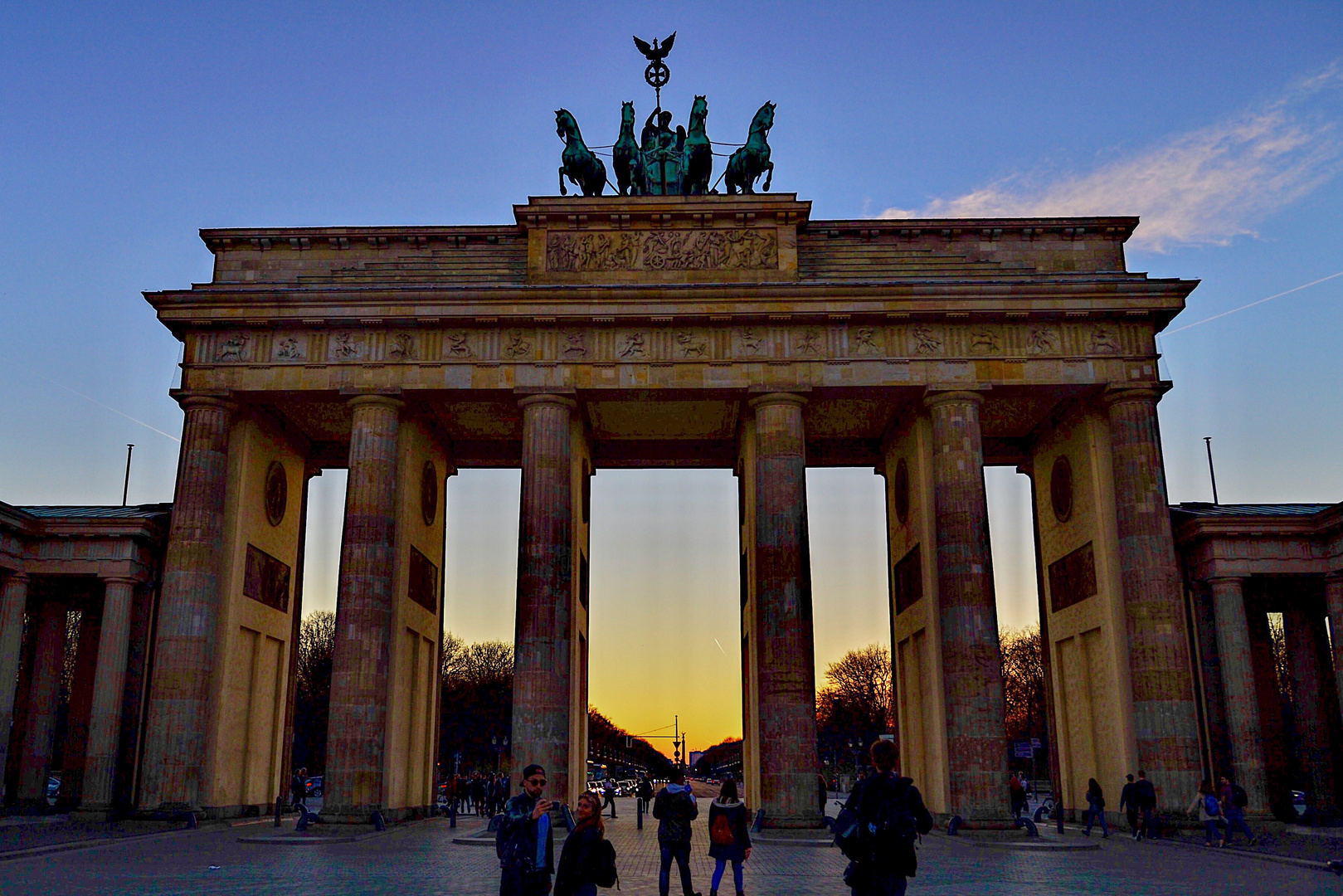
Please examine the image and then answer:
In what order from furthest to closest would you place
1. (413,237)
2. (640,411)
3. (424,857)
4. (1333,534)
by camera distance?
1. (640,411)
2. (413,237)
3. (1333,534)
4. (424,857)

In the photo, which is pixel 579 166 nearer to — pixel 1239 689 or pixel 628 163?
pixel 628 163

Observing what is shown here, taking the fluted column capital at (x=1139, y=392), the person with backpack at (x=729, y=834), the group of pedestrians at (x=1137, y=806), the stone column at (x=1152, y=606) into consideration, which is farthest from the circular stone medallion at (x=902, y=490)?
the person with backpack at (x=729, y=834)

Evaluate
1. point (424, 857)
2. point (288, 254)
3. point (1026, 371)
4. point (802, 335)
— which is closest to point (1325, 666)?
point (1026, 371)

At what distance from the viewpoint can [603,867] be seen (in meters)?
9.51

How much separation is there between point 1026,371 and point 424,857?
70.1 ft

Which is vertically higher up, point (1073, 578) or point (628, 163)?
point (628, 163)

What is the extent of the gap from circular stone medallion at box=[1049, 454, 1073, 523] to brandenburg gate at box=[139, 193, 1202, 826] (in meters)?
0.20

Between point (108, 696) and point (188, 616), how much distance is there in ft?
12.2

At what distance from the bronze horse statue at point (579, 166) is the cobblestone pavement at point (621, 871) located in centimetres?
2003

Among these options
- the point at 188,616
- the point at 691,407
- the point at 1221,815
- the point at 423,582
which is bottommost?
the point at 1221,815

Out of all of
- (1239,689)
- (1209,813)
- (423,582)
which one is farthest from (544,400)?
(1239,689)

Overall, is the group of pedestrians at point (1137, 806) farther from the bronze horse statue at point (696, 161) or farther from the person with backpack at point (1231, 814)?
→ the bronze horse statue at point (696, 161)

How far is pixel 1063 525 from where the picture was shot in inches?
1412

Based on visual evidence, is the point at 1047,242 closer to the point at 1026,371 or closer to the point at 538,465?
the point at 1026,371
